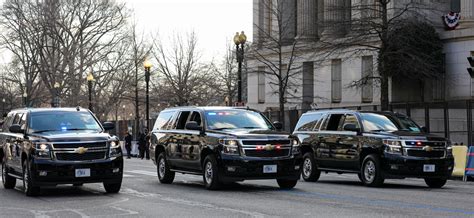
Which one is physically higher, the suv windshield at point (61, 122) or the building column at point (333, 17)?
the building column at point (333, 17)

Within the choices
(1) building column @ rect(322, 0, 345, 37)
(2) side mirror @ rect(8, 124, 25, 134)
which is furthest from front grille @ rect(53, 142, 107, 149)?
(1) building column @ rect(322, 0, 345, 37)

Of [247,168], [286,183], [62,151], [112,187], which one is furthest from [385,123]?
[62,151]

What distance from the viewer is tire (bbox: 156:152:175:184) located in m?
22.1

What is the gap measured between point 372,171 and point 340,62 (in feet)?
122

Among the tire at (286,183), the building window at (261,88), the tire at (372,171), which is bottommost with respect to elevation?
the tire at (286,183)

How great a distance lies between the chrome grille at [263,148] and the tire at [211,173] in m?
0.82

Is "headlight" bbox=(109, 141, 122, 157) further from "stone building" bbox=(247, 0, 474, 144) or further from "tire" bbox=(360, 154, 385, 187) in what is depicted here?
"stone building" bbox=(247, 0, 474, 144)

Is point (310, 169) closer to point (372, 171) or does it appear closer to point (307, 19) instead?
point (372, 171)

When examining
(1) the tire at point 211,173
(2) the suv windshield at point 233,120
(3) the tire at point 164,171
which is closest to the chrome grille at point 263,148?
(1) the tire at point 211,173

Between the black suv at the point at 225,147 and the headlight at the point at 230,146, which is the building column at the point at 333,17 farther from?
the headlight at the point at 230,146

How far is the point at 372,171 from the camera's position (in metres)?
20.9

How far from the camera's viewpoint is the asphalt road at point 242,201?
14.1m

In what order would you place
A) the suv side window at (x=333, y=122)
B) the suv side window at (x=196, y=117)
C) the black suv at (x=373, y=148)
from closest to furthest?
the black suv at (x=373, y=148)
the suv side window at (x=196, y=117)
the suv side window at (x=333, y=122)

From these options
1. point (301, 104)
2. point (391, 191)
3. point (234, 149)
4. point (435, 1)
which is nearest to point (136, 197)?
point (234, 149)
